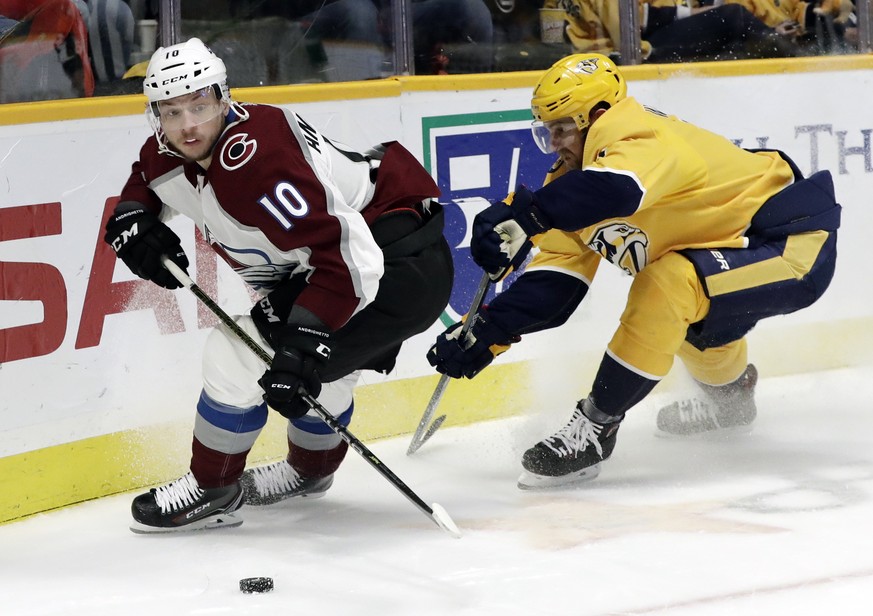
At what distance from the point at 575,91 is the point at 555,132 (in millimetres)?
134

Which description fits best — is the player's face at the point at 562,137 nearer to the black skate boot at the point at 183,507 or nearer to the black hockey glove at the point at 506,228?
the black hockey glove at the point at 506,228

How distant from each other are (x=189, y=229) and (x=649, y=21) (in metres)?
1.77

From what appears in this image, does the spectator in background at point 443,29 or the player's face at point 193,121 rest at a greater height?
the spectator in background at point 443,29

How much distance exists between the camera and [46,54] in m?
3.09

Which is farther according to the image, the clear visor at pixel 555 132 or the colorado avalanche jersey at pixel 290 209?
the clear visor at pixel 555 132

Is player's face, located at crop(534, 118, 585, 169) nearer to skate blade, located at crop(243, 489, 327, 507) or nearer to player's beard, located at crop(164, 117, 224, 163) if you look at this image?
player's beard, located at crop(164, 117, 224, 163)

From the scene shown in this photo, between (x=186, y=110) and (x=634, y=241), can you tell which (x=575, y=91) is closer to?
(x=634, y=241)

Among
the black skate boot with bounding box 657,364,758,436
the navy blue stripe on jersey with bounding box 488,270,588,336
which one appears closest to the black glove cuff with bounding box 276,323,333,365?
the navy blue stripe on jersey with bounding box 488,270,588,336

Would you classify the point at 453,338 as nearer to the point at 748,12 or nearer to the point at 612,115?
the point at 612,115

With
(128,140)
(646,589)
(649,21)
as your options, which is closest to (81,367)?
(128,140)

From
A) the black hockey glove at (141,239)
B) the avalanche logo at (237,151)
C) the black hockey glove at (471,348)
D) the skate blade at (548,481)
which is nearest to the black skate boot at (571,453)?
the skate blade at (548,481)

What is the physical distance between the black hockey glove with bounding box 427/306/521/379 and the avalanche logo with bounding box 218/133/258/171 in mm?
892

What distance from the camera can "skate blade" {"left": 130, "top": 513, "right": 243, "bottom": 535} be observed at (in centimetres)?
280

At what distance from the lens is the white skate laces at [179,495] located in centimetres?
278
